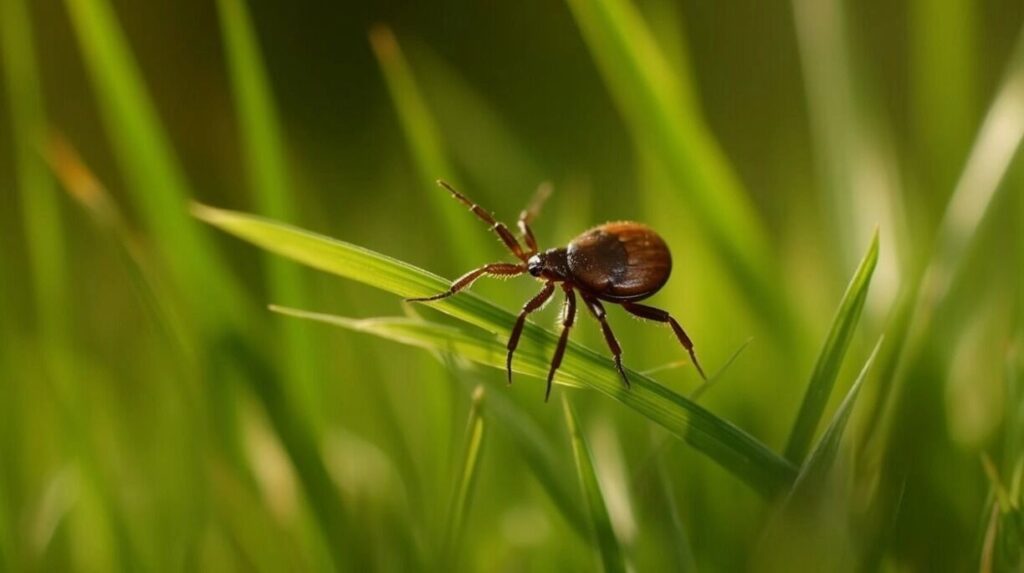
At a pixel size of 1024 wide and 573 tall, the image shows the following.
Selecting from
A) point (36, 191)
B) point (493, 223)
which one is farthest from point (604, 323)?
point (36, 191)

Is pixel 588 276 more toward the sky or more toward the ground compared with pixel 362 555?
more toward the sky

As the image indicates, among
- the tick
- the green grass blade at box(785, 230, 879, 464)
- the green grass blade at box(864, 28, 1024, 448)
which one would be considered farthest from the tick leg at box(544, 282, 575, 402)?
the green grass blade at box(864, 28, 1024, 448)

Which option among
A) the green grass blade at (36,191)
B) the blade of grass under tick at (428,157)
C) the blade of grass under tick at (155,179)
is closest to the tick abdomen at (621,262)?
the blade of grass under tick at (428,157)

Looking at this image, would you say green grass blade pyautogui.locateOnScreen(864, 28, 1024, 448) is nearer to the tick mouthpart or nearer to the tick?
the tick

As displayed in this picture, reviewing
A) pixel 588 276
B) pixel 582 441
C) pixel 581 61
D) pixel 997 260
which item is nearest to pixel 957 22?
pixel 997 260

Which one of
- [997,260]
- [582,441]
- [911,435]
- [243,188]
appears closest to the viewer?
[582,441]

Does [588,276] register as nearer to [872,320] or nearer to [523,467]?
[523,467]

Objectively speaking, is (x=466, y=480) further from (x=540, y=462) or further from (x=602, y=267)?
(x=602, y=267)
